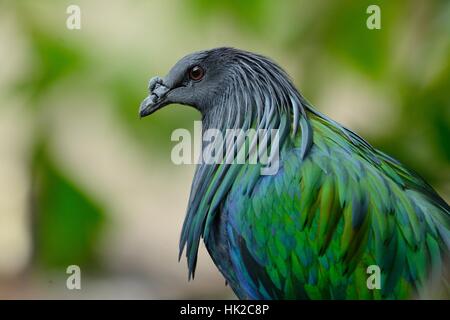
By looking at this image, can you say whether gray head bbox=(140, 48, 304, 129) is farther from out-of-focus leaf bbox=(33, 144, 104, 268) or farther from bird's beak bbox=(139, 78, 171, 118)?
out-of-focus leaf bbox=(33, 144, 104, 268)

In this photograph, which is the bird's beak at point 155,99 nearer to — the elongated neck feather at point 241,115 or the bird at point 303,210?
the bird at point 303,210

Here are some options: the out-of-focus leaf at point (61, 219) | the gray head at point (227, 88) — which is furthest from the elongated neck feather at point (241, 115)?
the out-of-focus leaf at point (61, 219)

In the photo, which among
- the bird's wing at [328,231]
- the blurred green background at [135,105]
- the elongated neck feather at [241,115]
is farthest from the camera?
the blurred green background at [135,105]

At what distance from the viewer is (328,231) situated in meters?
2.08

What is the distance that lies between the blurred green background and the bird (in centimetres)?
33

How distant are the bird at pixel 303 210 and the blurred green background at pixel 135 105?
33 cm

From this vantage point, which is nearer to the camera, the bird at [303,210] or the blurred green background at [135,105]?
the bird at [303,210]

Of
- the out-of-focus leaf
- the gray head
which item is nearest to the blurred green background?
the out-of-focus leaf

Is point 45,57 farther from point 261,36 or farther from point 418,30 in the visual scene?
point 418,30

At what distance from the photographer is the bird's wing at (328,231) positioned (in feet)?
6.79

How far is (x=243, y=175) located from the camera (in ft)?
7.23

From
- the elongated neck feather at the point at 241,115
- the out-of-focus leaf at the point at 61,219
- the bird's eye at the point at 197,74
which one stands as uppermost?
the bird's eye at the point at 197,74
